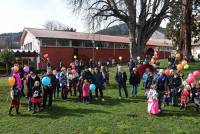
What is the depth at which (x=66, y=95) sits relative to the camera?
21781 mm

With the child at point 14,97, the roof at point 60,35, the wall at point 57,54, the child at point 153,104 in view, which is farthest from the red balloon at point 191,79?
the wall at point 57,54

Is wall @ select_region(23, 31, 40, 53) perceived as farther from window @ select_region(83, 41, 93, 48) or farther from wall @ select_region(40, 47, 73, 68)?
window @ select_region(83, 41, 93, 48)

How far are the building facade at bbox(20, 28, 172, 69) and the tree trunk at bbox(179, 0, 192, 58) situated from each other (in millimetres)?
14849

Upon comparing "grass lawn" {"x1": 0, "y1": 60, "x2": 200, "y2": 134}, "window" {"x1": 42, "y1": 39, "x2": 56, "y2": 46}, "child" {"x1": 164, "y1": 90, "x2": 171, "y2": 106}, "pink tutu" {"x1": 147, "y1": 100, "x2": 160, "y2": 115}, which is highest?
"window" {"x1": 42, "y1": 39, "x2": 56, "y2": 46}

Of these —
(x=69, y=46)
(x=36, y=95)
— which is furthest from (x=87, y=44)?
(x=36, y=95)

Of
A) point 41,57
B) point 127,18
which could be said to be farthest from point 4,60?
point 127,18

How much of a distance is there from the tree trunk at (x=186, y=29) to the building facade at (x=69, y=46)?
14849 millimetres

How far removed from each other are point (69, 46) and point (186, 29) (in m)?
21.0

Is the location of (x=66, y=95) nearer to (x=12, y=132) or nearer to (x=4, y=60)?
(x=12, y=132)

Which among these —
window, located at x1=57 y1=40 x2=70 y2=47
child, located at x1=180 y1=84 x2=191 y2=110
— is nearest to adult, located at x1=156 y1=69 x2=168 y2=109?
child, located at x1=180 y1=84 x2=191 y2=110

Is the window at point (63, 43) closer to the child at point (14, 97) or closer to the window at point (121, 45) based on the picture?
the window at point (121, 45)

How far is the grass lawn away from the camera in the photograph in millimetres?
14805

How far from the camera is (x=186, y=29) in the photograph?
43.7 meters

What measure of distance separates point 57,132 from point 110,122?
2.53 meters
